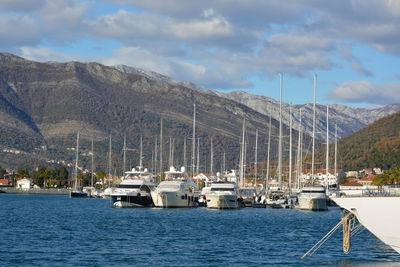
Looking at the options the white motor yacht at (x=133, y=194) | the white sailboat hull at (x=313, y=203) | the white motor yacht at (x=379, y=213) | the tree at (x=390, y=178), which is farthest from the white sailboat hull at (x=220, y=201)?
the white motor yacht at (x=379, y=213)

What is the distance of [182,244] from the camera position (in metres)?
55.0

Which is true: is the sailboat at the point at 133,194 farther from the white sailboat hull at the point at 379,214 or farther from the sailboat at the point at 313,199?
the white sailboat hull at the point at 379,214

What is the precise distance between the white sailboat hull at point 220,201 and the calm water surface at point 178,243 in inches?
821

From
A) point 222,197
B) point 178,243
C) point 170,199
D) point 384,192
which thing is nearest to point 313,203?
point 222,197

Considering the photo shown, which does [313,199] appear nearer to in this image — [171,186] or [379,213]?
[171,186]

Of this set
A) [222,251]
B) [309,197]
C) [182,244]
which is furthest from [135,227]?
[309,197]

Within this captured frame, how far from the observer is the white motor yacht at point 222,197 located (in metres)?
106

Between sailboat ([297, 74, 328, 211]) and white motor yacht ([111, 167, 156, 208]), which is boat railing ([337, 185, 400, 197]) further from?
white motor yacht ([111, 167, 156, 208])

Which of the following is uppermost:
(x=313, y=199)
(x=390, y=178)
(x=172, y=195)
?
(x=390, y=178)

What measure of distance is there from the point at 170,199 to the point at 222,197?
6644 millimetres

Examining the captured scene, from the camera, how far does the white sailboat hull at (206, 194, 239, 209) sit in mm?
106250

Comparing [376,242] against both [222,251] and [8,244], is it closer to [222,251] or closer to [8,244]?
[222,251]

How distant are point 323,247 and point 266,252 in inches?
152

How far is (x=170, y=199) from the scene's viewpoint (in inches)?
4186
